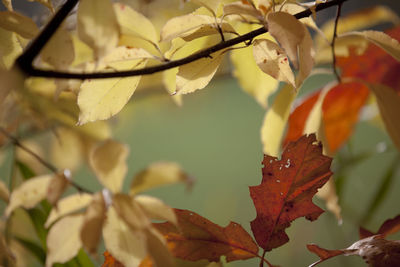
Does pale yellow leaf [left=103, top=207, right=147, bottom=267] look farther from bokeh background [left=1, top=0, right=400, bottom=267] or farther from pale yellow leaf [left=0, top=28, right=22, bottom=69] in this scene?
bokeh background [left=1, top=0, right=400, bottom=267]

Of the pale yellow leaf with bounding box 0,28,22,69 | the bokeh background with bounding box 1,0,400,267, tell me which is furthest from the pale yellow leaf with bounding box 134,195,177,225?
the bokeh background with bounding box 1,0,400,267

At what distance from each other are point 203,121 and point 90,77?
24.0 inches

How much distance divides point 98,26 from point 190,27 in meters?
0.06

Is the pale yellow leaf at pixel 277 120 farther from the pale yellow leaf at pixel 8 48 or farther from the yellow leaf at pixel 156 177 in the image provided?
the pale yellow leaf at pixel 8 48

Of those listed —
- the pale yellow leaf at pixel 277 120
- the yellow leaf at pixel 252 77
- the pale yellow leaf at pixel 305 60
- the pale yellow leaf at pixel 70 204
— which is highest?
the pale yellow leaf at pixel 305 60

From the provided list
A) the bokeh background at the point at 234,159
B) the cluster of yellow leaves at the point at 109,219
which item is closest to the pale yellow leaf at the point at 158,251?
the cluster of yellow leaves at the point at 109,219

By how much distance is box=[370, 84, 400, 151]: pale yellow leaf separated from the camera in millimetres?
238

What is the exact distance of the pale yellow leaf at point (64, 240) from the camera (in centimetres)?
19

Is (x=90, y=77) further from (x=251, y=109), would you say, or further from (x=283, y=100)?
(x=251, y=109)

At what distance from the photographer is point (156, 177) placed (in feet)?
0.84

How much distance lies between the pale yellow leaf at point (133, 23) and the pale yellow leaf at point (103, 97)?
0.02 m

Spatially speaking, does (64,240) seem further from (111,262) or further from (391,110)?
(391,110)

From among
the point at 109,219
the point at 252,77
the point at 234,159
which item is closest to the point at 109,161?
the point at 109,219

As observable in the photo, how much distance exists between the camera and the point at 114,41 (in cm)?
15
